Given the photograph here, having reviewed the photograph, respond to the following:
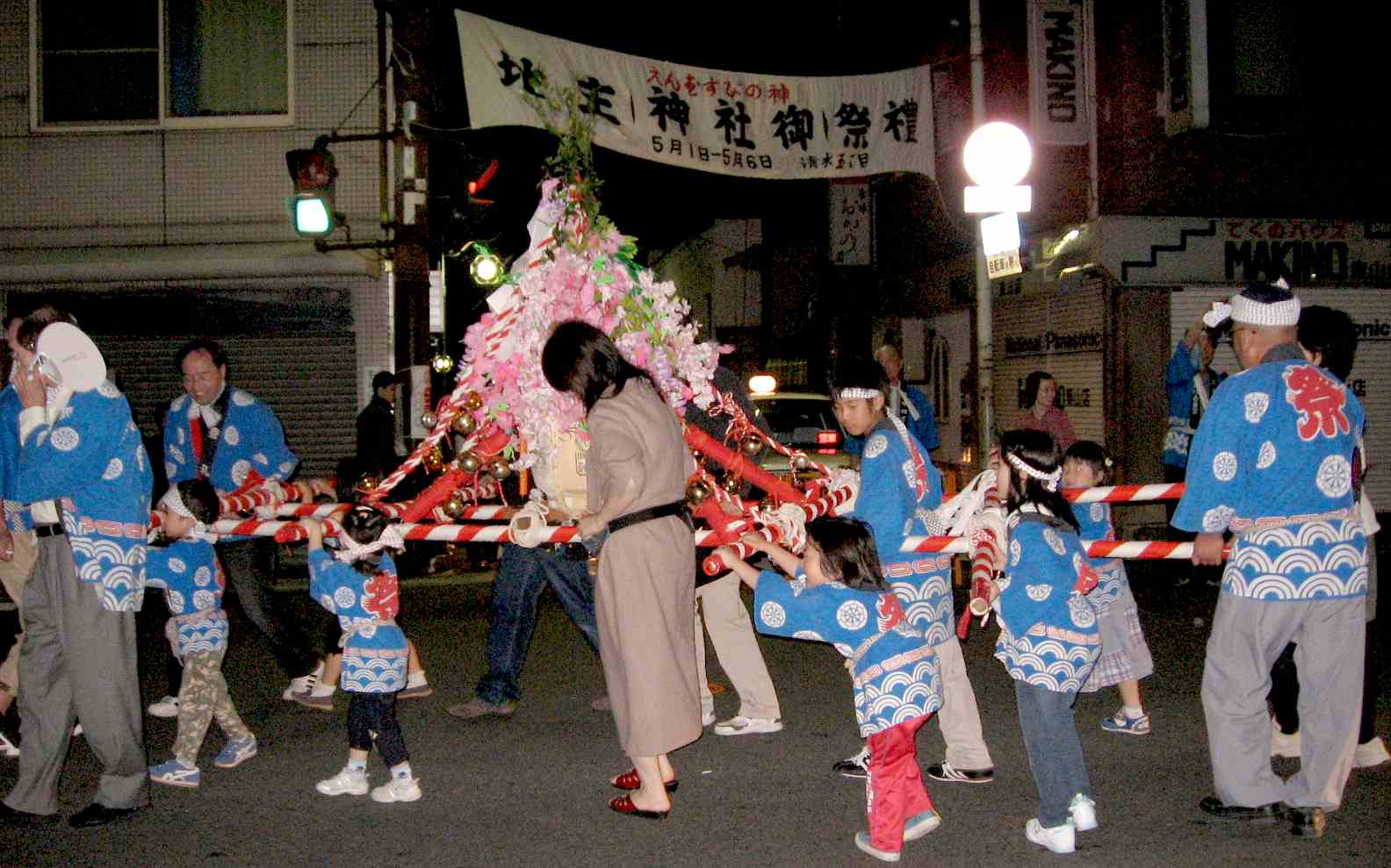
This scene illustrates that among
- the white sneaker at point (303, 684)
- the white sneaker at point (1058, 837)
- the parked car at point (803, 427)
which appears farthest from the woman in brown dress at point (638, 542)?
the parked car at point (803, 427)

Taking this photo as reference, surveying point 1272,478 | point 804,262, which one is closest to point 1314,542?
point 1272,478

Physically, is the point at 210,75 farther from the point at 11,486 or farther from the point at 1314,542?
the point at 1314,542

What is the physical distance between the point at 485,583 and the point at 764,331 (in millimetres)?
17741

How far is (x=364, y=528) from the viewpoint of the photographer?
5203mm

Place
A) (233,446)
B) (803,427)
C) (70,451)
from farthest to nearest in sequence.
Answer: (803,427) < (233,446) < (70,451)

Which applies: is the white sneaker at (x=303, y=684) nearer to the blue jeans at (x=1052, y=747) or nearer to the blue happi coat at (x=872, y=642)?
the blue happi coat at (x=872, y=642)

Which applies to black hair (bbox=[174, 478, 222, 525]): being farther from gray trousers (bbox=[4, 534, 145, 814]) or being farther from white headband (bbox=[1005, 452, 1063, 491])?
white headband (bbox=[1005, 452, 1063, 491])

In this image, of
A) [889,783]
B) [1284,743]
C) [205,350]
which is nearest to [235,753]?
[205,350]

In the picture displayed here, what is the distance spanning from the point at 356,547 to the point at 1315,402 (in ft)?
12.6

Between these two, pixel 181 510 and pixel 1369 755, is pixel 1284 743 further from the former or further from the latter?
pixel 181 510

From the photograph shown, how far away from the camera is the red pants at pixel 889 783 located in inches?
174

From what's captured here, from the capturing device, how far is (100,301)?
42.8 feet

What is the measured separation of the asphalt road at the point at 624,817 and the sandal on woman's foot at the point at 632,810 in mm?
36

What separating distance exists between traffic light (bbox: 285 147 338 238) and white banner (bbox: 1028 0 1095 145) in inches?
299
